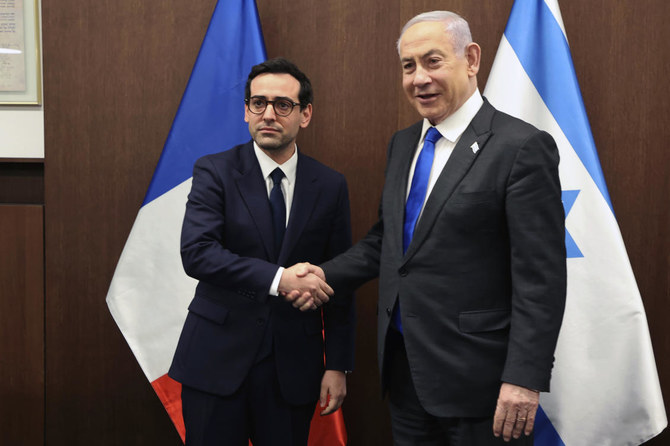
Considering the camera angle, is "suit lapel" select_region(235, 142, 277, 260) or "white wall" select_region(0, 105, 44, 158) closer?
"suit lapel" select_region(235, 142, 277, 260)

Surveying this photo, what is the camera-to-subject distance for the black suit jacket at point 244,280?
1.66 m

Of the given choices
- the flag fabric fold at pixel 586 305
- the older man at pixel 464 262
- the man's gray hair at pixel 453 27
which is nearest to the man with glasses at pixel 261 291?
the older man at pixel 464 262

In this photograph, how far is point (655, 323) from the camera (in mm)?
2416

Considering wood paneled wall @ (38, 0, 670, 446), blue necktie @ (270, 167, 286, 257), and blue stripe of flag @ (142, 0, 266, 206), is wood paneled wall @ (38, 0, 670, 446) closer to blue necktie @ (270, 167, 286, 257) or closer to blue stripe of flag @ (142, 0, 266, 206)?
blue stripe of flag @ (142, 0, 266, 206)

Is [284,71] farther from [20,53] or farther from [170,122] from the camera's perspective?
[20,53]

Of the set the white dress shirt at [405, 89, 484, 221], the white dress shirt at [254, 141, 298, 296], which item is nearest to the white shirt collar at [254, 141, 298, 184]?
the white dress shirt at [254, 141, 298, 296]

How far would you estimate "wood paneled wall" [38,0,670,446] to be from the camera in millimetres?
2395

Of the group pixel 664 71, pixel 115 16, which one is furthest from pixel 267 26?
pixel 664 71

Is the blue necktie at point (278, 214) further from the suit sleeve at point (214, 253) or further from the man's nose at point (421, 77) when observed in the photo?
the man's nose at point (421, 77)

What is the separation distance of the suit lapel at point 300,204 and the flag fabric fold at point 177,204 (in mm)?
668

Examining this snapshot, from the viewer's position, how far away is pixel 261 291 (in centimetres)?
164

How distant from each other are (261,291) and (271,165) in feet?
1.32

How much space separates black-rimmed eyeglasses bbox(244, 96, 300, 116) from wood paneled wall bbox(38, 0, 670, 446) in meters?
0.74

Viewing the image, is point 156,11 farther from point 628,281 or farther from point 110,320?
point 628,281
